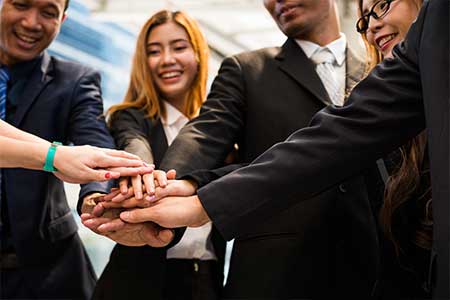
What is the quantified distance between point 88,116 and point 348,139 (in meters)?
1.04

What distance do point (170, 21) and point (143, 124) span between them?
423mm

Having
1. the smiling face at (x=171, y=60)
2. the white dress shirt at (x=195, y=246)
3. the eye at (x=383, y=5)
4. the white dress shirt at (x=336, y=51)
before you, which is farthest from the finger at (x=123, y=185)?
the eye at (x=383, y=5)

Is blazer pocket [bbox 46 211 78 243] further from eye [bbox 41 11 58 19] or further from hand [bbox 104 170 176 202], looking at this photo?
eye [bbox 41 11 58 19]

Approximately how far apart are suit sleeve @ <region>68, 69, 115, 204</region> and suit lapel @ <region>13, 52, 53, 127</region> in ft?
0.36

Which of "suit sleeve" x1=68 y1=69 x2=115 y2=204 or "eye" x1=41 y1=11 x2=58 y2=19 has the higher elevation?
"eye" x1=41 y1=11 x2=58 y2=19

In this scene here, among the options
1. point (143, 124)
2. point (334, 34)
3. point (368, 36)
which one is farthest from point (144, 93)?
point (368, 36)

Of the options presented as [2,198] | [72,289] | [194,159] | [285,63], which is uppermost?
[285,63]

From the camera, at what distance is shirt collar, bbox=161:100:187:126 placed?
2.26 m

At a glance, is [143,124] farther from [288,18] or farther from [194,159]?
[288,18]

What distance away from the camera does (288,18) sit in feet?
6.65

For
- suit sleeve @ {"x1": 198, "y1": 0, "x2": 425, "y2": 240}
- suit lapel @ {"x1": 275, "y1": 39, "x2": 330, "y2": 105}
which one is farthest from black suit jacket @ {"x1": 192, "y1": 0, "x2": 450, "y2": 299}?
suit lapel @ {"x1": 275, "y1": 39, "x2": 330, "y2": 105}

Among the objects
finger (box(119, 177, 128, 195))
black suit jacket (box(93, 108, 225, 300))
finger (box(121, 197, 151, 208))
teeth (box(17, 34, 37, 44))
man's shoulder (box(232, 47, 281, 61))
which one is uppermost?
teeth (box(17, 34, 37, 44))

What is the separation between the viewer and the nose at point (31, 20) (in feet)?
6.90

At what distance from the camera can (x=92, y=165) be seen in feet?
5.80
